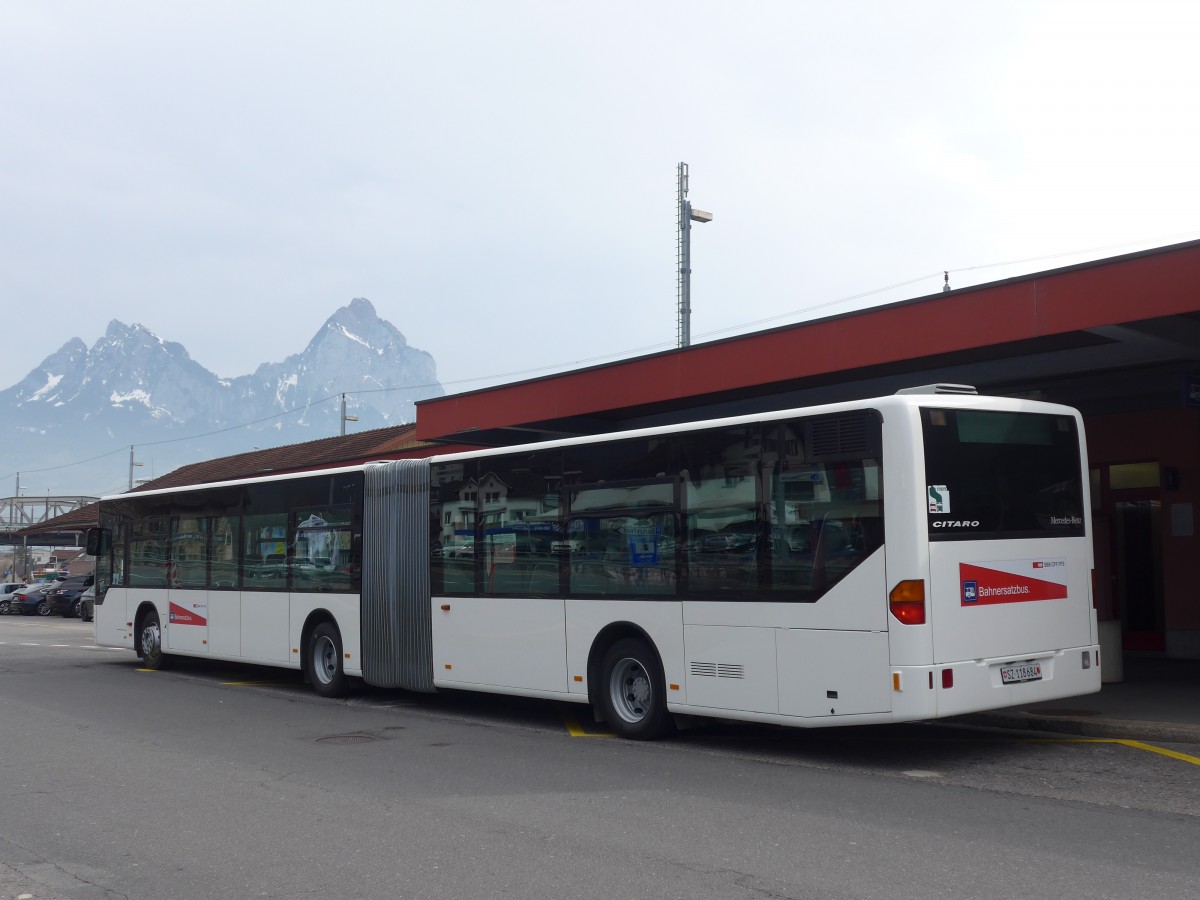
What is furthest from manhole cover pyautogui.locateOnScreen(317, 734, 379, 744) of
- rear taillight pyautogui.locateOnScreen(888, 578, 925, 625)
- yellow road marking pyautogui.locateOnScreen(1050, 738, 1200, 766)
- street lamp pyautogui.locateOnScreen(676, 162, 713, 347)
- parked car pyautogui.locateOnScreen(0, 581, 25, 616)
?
parked car pyautogui.locateOnScreen(0, 581, 25, 616)

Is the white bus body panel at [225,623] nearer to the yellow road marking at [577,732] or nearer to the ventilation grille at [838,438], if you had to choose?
the yellow road marking at [577,732]

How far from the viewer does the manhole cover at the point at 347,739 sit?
36.9 ft

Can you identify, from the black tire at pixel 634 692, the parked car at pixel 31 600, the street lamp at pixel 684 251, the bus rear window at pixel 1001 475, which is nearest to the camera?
the bus rear window at pixel 1001 475

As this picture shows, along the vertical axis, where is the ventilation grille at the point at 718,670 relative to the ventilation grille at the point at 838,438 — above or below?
below

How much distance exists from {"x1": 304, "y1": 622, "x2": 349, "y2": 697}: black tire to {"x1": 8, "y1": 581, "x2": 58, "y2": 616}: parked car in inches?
1400

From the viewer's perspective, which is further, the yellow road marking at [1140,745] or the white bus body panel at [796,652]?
the yellow road marking at [1140,745]

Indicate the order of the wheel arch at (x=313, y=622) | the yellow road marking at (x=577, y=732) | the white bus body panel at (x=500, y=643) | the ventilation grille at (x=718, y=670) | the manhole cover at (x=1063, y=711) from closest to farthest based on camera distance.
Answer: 1. the ventilation grille at (x=718, y=670)
2. the manhole cover at (x=1063, y=711)
3. the yellow road marking at (x=577, y=732)
4. the white bus body panel at (x=500, y=643)
5. the wheel arch at (x=313, y=622)

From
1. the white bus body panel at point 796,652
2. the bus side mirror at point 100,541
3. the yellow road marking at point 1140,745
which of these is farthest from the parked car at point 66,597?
the yellow road marking at point 1140,745

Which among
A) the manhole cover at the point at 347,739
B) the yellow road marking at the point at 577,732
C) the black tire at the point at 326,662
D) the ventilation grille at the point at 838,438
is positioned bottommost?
the yellow road marking at the point at 577,732

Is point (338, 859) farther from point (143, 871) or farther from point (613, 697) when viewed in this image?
point (613, 697)

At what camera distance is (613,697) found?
11.4 metres

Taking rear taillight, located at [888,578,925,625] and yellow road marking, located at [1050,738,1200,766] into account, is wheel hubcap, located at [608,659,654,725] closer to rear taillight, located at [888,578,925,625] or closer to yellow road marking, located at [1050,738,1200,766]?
rear taillight, located at [888,578,925,625]

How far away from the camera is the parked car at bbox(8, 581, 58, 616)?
47.0 metres

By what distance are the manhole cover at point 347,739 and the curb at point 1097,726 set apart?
579cm
